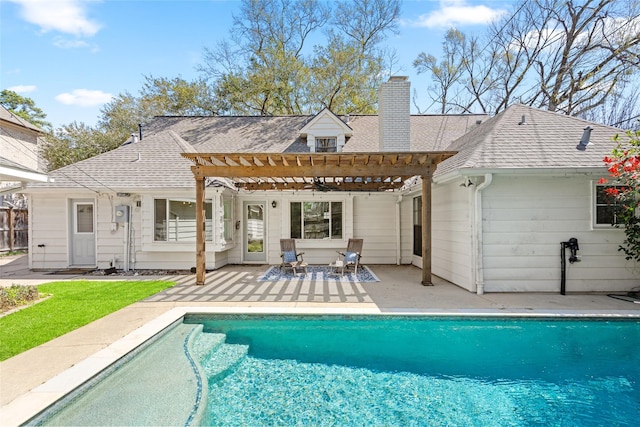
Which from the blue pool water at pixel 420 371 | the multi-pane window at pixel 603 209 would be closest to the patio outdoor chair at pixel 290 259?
the blue pool water at pixel 420 371

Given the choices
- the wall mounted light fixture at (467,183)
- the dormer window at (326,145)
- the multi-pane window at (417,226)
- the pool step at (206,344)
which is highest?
the dormer window at (326,145)

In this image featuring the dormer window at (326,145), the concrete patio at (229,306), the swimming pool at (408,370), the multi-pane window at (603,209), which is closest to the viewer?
the concrete patio at (229,306)

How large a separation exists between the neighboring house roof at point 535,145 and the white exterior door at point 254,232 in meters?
6.24

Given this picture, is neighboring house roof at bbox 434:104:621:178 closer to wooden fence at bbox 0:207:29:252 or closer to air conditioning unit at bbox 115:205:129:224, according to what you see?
air conditioning unit at bbox 115:205:129:224

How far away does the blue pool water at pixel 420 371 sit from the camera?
3490 mm

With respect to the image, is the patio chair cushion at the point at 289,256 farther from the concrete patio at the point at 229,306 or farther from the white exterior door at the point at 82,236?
the white exterior door at the point at 82,236

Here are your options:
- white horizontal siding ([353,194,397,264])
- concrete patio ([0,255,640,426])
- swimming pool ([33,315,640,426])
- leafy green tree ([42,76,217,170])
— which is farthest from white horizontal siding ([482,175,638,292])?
leafy green tree ([42,76,217,170])

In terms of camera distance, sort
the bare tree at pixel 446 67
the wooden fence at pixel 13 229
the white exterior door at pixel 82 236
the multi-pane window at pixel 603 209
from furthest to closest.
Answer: the bare tree at pixel 446 67
the wooden fence at pixel 13 229
the white exterior door at pixel 82 236
the multi-pane window at pixel 603 209

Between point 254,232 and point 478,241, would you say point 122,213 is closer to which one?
point 254,232

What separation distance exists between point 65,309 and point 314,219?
24.2 ft

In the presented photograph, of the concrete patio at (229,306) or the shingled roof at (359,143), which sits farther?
the shingled roof at (359,143)

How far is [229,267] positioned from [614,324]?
956 centimetres

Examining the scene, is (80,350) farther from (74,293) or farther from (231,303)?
(74,293)

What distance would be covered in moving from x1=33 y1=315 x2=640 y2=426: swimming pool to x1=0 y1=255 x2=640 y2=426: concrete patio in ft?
0.87
